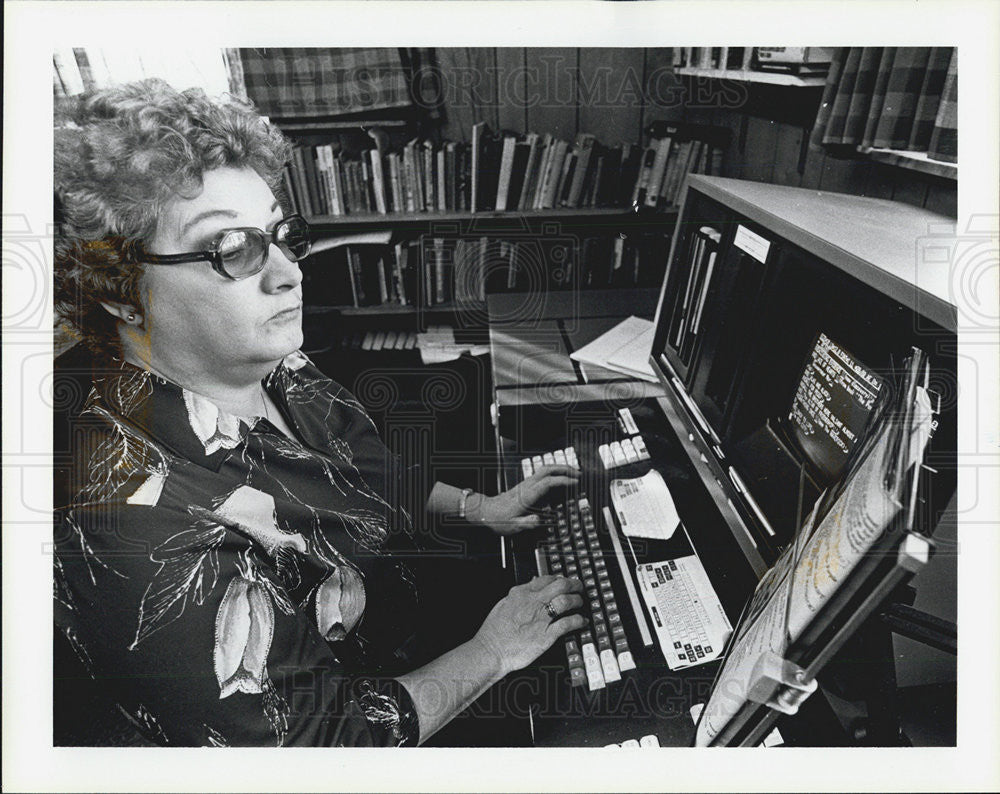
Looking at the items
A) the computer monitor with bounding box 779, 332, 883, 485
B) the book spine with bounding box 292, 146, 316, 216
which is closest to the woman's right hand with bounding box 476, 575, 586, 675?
the computer monitor with bounding box 779, 332, 883, 485

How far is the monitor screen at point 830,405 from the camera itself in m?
0.75

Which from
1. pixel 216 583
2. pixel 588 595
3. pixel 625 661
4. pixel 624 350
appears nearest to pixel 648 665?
pixel 625 661

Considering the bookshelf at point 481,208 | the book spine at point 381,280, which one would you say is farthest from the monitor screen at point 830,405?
the book spine at point 381,280

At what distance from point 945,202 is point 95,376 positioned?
1.33 meters

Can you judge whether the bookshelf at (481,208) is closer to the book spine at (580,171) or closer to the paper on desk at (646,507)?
the book spine at (580,171)

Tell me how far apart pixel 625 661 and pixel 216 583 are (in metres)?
0.53

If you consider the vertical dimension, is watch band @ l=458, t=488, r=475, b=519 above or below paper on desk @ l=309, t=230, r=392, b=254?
below

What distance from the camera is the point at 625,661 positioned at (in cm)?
82

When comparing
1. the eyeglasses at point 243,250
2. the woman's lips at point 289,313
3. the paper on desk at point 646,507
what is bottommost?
the paper on desk at point 646,507

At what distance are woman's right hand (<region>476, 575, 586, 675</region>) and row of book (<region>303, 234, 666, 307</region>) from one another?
2.62 feet

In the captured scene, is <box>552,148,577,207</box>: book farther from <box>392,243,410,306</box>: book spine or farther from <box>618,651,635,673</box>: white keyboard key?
<box>618,651,635,673</box>: white keyboard key

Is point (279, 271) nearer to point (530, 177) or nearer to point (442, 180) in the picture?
point (442, 180)

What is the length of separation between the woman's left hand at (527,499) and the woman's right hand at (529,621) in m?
0.17

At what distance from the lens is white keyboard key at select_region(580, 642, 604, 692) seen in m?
0.82
